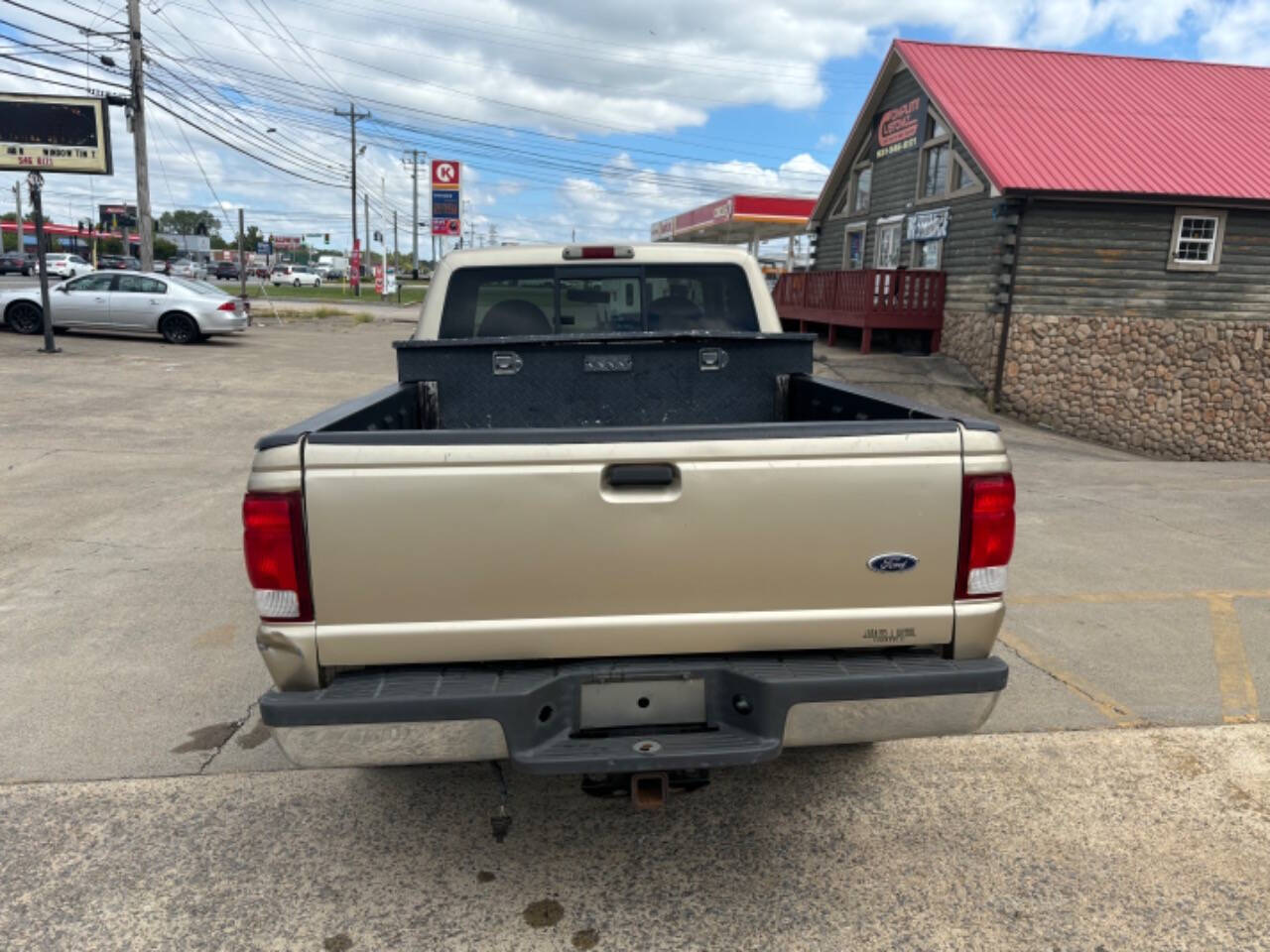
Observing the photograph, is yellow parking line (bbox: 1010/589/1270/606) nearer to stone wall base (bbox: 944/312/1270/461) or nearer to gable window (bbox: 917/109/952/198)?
stone wall base (bbox: 944/312/1270/461)

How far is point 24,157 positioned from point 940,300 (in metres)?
22.3

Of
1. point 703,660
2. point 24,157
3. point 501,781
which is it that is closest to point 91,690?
point 501,781

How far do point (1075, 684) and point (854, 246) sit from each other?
22033mm

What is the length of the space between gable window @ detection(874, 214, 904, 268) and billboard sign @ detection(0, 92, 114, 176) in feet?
64.8

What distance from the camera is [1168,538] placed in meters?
7.20

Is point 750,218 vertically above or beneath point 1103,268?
above

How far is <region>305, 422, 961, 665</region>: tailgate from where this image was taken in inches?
93.5

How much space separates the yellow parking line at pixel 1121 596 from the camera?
5.57m

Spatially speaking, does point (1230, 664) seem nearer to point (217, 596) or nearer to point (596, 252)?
point (596, 252)

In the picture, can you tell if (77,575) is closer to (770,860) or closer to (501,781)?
(501,781)

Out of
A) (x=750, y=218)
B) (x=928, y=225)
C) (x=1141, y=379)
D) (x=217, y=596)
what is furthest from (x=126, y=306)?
(x=750, y=218)

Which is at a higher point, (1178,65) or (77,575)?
(1178,65)

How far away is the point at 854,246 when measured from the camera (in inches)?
975

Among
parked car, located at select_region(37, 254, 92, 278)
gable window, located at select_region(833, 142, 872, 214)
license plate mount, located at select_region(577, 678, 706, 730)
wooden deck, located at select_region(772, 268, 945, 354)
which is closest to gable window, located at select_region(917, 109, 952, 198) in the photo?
wooden deck, located at select_region(772, 268, 945, 354)
